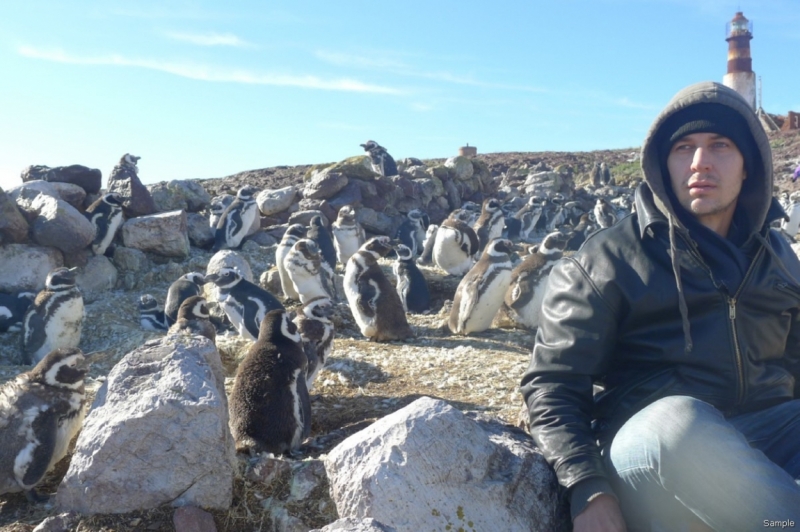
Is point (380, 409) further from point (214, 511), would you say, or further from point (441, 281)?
point (441, 281)

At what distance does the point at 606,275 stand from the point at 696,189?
49 centimetres

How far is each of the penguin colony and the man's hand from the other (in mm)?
2120

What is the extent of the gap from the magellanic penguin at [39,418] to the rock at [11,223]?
576cm

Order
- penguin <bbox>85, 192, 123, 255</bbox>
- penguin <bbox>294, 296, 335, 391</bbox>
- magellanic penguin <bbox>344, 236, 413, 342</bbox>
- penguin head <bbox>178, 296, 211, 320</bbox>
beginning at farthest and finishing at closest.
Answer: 1. penguin <bbox>85, 192, 123, 255</bbox>
2. magellanic penguin <bbox>344, 236, 413, 342</bbox>
3. penguin head <bbox>178, 296, 211, 320</bbox>
4. penguin <bbox>294, 296, 335, 391</bbox>

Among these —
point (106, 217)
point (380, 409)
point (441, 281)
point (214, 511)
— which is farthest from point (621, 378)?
point (106, 217)

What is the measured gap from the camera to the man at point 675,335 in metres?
2.16

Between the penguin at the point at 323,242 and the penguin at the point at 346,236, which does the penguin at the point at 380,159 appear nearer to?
the penguin at the point at 346,236

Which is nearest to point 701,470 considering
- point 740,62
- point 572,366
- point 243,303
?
point 572,366

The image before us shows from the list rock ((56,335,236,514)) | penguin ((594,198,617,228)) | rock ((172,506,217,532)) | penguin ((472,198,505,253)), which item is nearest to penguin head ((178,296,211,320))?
rock ((56,335,236,514))

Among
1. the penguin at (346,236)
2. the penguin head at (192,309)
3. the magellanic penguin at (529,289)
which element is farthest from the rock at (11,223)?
the magellanic penguin at (529,289)

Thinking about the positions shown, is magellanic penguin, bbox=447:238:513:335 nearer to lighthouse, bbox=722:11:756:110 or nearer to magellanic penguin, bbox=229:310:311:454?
magellanic penguin, bbox=229:310:311:454

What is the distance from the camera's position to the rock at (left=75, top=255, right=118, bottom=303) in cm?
1002

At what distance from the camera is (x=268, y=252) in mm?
13016

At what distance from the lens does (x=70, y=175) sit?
11711 mm
